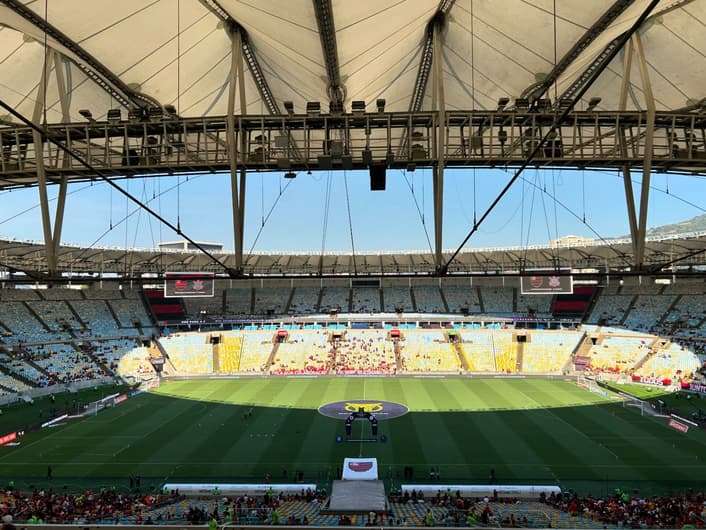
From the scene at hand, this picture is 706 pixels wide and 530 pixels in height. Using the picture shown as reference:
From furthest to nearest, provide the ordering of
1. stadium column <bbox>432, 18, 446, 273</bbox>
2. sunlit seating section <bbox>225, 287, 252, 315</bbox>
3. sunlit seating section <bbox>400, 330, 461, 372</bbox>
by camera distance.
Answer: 1. sunlit seating section <bbox>225, 287, 252, 315</bbox>
2. sunlit seating section <bbox>400, 330, 461, 372</bbox>
3. stadium column <bbox>432, 18, 446, 273</bbox>

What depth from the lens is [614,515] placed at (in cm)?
1777

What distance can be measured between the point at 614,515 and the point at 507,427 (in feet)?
48.8

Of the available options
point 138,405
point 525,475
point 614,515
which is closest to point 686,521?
point 614,515

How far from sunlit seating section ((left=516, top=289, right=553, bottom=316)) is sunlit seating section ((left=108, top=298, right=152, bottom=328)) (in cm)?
4732

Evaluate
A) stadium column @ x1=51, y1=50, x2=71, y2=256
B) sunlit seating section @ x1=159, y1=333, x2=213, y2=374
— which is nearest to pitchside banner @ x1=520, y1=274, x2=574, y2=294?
stadium column @ x1=51, y1=50, x2=71, y2=256

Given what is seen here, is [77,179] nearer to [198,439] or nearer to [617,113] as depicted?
[617,113]

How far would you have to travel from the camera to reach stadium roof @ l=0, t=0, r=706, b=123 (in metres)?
13.8

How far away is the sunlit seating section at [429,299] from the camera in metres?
66.5

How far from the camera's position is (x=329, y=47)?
15.3m

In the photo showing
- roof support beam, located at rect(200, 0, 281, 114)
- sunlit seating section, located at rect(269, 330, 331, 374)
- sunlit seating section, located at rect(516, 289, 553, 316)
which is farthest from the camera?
sunlit seating section, located at rect(516, 289, 553, 316)

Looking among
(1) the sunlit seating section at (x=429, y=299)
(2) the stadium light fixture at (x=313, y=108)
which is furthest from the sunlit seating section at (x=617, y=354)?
(2) the stadium light fixture at (x=313, y=108)

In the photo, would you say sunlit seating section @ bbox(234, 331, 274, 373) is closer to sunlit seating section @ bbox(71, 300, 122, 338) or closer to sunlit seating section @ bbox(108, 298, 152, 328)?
sunlit seating section @ bbox(108, 298, 152, 328)

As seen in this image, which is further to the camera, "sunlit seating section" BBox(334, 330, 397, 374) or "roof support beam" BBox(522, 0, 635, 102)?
"sunlit seating section" BBox(334, 330, 397, 374)

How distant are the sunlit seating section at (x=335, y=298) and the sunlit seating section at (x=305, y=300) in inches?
38.7
